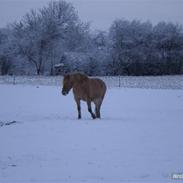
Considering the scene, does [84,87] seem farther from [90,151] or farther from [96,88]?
[90,151]

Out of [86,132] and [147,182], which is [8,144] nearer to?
[86,132]

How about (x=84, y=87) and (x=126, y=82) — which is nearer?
(x=84, y=87)

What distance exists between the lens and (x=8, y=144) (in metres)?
9.54

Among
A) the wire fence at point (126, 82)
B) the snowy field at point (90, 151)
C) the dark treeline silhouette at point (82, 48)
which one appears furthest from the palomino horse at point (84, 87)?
the dark treeline silhouette at point (82, 48)

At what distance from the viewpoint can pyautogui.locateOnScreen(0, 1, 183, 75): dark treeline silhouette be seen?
56.1 m

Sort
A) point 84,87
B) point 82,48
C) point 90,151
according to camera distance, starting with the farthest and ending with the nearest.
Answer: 1. point 82,48
2. point 84,87
3. point 90,151

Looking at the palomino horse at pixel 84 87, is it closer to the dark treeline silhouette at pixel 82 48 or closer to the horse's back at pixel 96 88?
the horse's back at pixel 96 88

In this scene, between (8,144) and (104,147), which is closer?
(104,147)

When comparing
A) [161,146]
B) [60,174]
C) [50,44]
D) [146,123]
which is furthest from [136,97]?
[50,44]

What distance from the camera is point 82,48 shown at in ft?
203

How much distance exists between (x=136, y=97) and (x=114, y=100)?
215 cm

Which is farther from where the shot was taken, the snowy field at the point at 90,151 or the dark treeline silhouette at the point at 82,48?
the dark treeline silhouette at the point at 82,48

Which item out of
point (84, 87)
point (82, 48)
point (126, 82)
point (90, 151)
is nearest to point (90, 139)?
point (90, 151)

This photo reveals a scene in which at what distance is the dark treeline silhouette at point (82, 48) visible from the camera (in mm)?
56062
